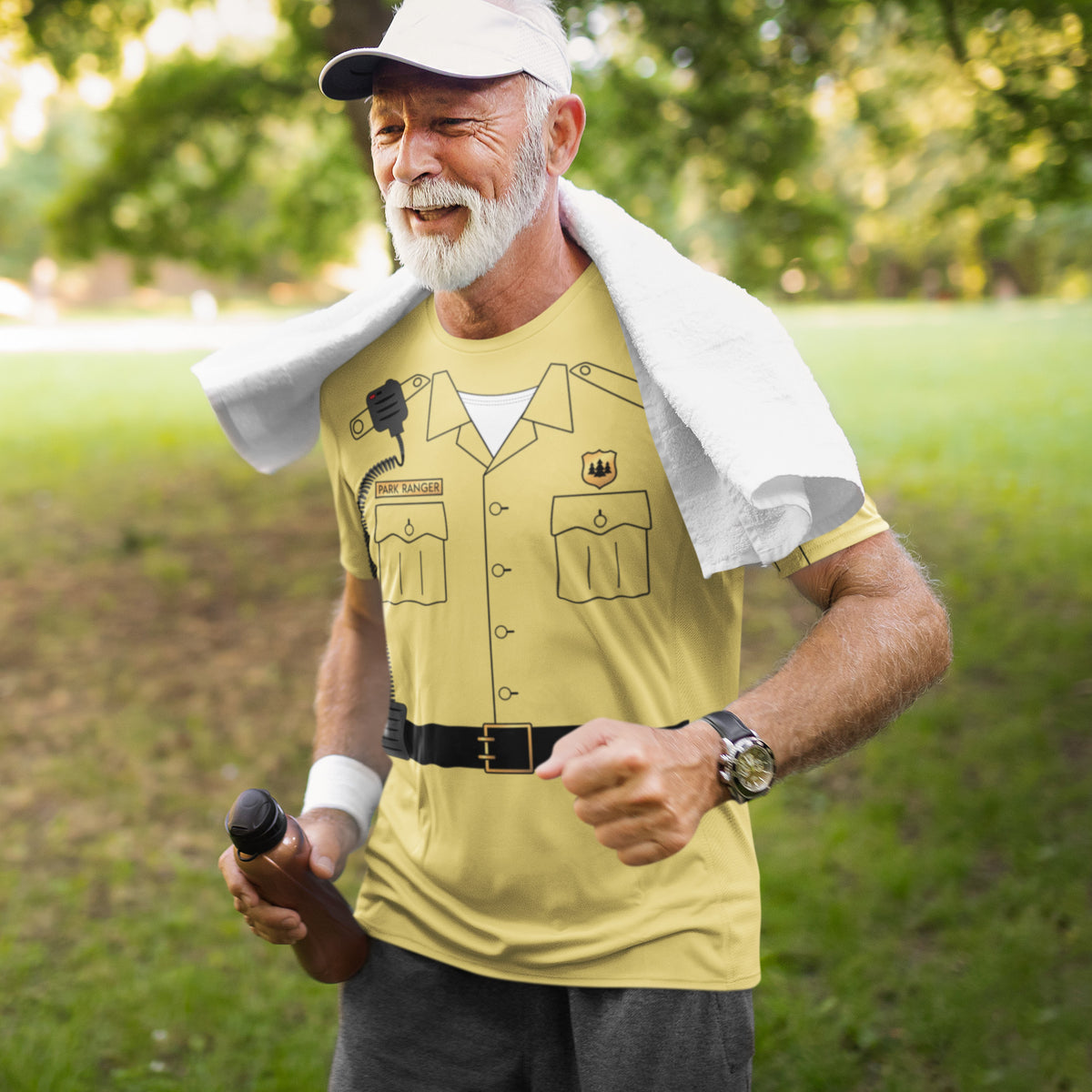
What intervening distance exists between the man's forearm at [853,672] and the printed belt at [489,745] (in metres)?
0.29

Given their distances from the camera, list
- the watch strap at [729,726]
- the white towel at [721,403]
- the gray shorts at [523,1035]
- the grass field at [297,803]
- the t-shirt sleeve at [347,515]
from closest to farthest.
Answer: the watch strap at [729,726] < the white towel at [721,403] < the gray shorts at [523,1035] < the t-shirt sleeve at [347,515] < the grass field at [297,803]

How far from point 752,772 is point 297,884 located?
926 millimetres

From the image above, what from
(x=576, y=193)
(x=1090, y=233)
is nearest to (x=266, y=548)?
(x=576, y=193)

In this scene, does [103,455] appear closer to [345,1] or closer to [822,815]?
[345,1]

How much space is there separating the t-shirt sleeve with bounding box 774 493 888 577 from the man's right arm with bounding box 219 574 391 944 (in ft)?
3.21

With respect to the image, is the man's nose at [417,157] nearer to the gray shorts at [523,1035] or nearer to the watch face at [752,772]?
the watch face at [752,772]

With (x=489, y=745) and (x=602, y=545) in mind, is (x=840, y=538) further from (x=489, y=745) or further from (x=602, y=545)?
(x=489, y=745)

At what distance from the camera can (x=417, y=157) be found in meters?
1.88

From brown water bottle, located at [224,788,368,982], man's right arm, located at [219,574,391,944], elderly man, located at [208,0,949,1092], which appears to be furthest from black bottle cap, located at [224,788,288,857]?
man's right arm, located at [219,574,391,944]

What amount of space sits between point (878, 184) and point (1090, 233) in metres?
17.4

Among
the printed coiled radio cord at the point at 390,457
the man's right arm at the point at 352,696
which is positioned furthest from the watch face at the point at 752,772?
the man's right arm at the point at 352,696

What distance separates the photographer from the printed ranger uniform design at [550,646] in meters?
1.83

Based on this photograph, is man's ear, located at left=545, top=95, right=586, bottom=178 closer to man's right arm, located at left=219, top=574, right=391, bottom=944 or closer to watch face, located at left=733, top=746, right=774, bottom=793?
man's right arm, located at left=219, top=574, right=391, bottom=944

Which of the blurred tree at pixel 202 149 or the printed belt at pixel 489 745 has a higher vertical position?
the blurred tree at pixel 202 149
